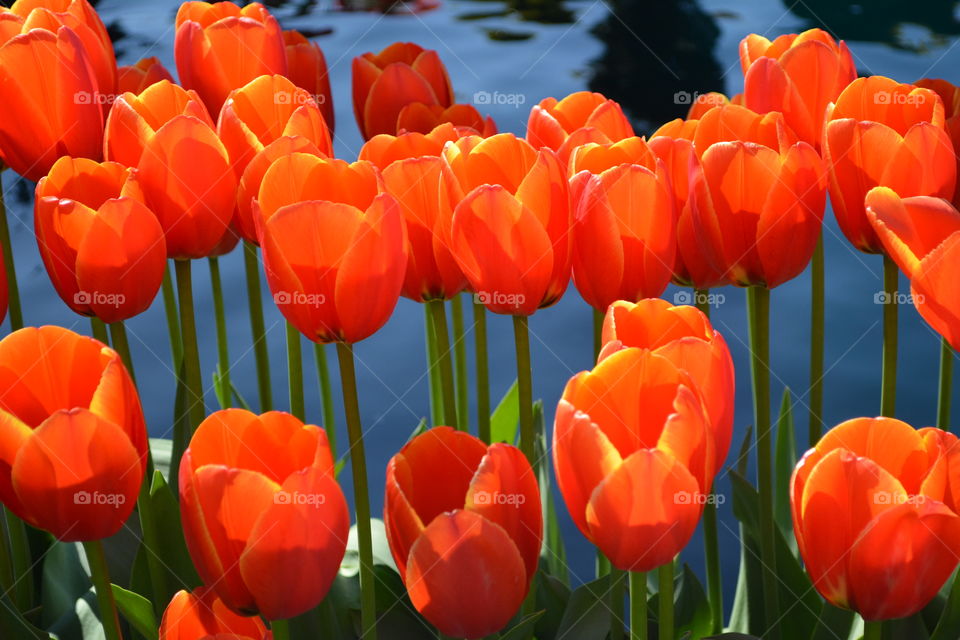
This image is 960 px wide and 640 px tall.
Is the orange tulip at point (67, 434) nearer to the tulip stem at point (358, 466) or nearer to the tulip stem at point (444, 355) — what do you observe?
the tulip stem at point (358, 466)

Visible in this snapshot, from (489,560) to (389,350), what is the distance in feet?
3.50

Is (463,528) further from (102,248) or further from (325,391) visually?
(325,391)

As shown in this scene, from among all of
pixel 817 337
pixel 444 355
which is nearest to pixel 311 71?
pixel 444 355

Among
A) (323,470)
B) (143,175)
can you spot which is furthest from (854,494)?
(143,175)

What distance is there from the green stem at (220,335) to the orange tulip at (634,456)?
42 centimetres

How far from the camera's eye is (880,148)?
0.69 m

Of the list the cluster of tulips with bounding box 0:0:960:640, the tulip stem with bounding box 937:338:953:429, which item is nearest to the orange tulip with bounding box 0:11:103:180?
the cluster of tulips with bounding box 0:0:960:640

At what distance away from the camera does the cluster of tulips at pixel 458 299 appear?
525 millimetres

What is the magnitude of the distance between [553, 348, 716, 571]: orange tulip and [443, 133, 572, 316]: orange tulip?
115 millimetres

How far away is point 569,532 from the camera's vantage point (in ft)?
4.33

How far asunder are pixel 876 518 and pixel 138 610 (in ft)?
1.33

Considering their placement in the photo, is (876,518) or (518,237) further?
(518,237)

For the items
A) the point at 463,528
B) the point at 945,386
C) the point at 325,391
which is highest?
the point at 463,528

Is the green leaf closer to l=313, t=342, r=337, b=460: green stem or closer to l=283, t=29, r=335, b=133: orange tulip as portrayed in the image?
l=313, t=342, r=337, b=460: green stem
